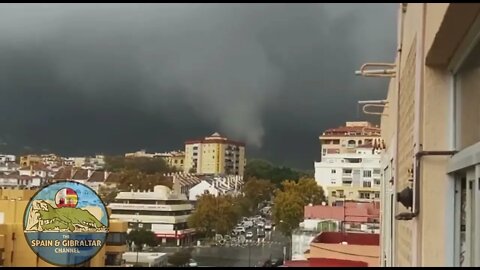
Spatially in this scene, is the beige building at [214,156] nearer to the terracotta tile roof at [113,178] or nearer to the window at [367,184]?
the terracotta tile roof at [113,178]

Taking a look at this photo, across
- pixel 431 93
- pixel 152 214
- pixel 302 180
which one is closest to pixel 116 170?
pixel 152 214

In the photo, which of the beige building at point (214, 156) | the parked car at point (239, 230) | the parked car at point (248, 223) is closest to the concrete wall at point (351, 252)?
the parked car at point (239, 230)

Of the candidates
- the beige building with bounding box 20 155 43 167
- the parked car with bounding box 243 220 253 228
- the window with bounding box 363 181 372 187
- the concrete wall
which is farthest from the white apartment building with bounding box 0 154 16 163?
the window with bounding box 363 181 372 187

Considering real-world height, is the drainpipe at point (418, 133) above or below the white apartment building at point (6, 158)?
below

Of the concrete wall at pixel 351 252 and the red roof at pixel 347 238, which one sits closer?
the concrete wall at pixel 351 252

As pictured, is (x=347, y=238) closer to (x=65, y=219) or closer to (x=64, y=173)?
(x=65, y=219)

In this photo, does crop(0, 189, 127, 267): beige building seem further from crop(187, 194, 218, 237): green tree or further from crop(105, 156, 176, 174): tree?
crop(187, 194, 218, 237): green tree

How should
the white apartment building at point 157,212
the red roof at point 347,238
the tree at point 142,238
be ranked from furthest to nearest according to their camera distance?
the white apartment building at point 157,212, the tree at point 142,238, the red roof at point 347,238
